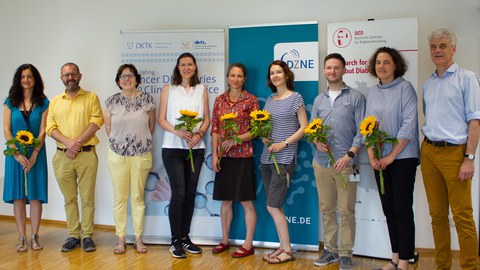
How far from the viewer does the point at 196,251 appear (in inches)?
163

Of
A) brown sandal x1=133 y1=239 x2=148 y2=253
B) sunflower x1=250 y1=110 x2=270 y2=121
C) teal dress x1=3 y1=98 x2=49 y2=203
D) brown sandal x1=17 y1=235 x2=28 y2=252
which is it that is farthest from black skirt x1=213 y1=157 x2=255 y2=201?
brown sandal x1=17 y1=235 x2=28 y2=252

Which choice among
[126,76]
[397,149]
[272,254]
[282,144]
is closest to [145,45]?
[126,76]

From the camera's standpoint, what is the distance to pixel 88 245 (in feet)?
14.0

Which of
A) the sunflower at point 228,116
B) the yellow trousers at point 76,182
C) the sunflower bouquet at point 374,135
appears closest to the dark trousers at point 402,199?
the sunflower bouquet at point 374,135

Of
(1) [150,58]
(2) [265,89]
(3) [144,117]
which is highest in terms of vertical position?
(1) [150,58]

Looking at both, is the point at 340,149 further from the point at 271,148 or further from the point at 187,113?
the point at 187,113

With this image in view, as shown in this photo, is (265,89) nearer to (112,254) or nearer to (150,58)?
(150,58)

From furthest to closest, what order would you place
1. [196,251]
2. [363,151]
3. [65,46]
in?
[65,46] → [196,251] → [363,151]

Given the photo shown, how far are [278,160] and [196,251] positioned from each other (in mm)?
1241

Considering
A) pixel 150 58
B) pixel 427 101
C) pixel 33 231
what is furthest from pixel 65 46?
pixel 427 101

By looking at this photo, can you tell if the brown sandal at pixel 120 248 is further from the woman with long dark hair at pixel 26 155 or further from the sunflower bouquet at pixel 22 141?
the sunflower bouquet at pixel 22 141

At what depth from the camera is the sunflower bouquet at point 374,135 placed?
10.6ft

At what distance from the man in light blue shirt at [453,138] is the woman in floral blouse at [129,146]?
2.58 m

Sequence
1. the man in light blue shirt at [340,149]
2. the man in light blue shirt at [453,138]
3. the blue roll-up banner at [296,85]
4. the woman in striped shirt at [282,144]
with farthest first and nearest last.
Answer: the blue roll-up banner at [296,85]
the woman in striped shirt at [282,144]
the man in light blue shirt at [340,149]
the man in light blue shirt at [453,138]
